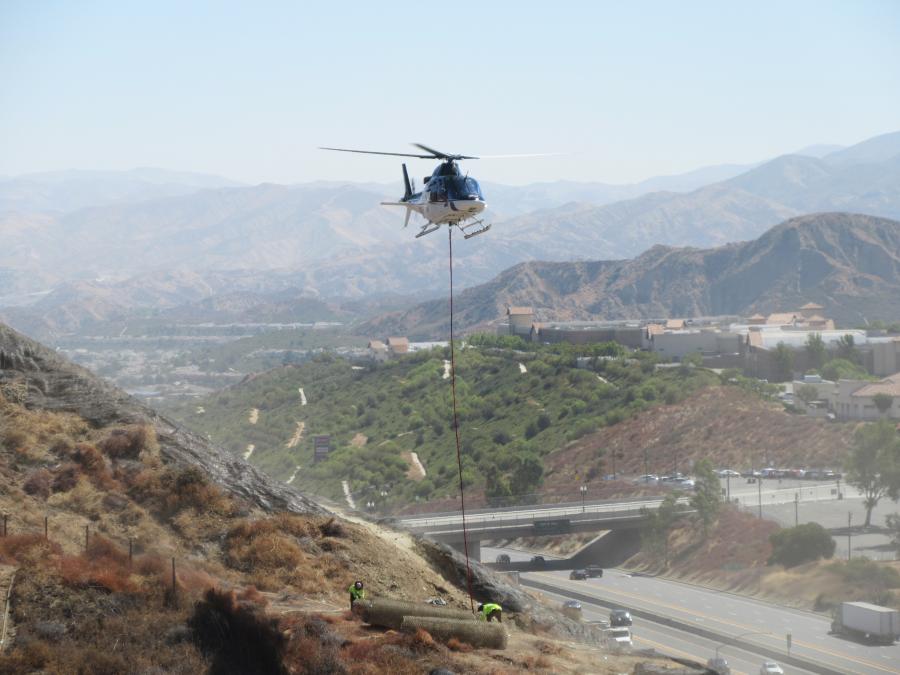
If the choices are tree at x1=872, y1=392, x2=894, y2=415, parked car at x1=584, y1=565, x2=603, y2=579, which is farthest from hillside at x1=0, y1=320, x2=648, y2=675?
tree at x1=872, y1=392, x2=894, y2=415

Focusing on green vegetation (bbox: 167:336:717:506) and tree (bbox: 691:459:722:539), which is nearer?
tree (bbox: 691:459:722:539)

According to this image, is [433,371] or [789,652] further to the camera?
[433,371]

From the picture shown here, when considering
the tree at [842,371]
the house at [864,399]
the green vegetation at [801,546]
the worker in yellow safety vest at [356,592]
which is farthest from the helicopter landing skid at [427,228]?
the tree at [842,371]

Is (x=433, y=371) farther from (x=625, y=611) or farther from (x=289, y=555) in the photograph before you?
(x=289, y=555)

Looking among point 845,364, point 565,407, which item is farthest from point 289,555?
point 845,364

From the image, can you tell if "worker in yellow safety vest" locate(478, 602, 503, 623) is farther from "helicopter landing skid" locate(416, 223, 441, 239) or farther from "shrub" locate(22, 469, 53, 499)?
"shrub" locate(22, 469, 53, 499)

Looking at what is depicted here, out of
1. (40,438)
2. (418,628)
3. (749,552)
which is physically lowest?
(749,552)

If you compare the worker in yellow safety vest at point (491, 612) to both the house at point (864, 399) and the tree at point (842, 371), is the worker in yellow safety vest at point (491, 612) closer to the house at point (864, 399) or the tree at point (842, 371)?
the house at point (864, 399)
